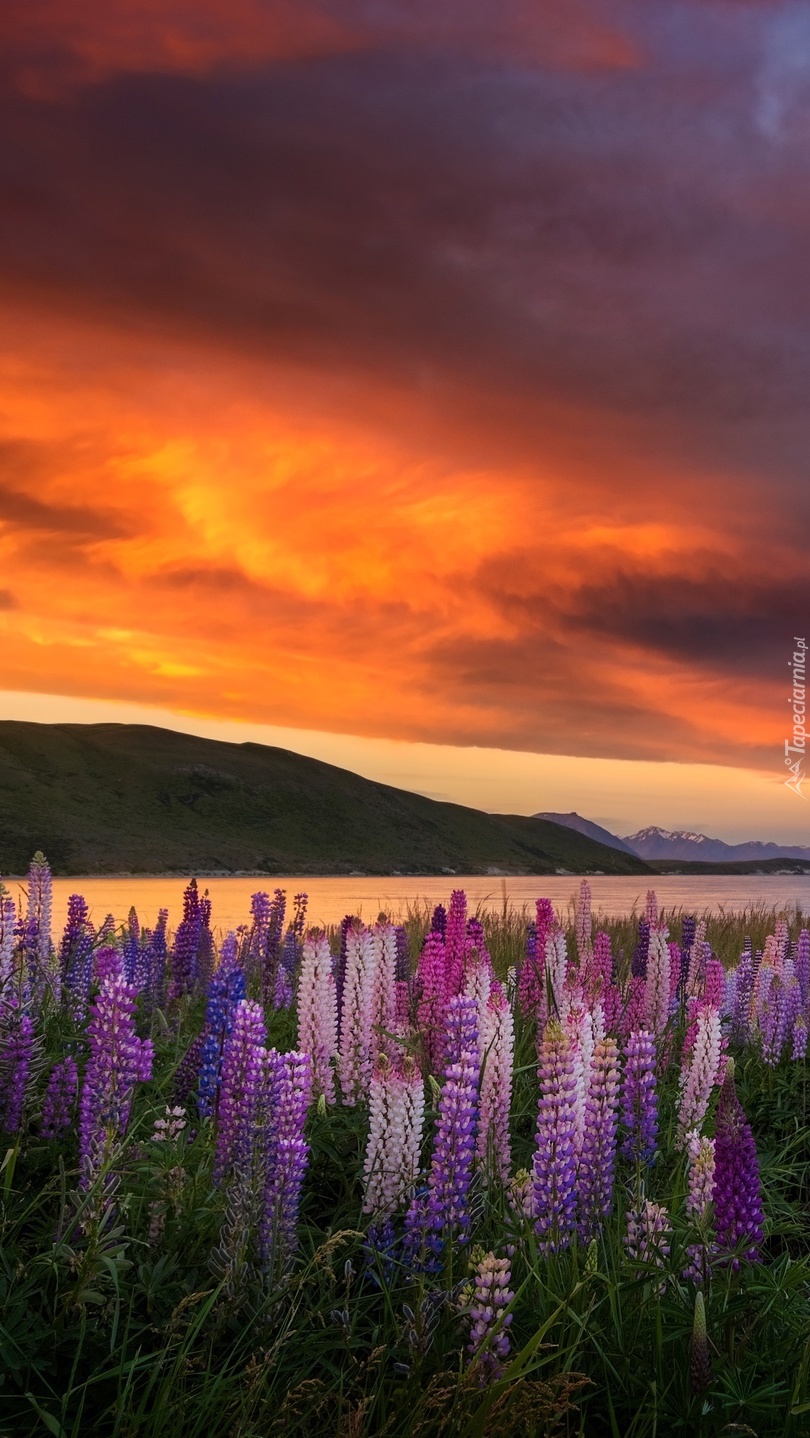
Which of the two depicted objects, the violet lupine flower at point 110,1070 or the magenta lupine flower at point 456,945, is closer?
the violet lupine flower at point 110,1070

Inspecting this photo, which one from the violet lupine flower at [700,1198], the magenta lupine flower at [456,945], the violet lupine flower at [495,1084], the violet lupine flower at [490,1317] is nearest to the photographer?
the violet lupine flower at [490,1317]

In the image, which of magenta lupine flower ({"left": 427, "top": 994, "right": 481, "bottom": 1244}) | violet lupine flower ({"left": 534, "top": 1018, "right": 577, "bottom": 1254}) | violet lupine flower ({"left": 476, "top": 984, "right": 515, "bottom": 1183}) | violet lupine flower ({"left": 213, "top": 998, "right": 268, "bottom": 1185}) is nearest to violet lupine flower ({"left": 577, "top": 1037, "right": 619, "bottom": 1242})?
violet lupine flower ({"left": 534, "top": 1018, "right": 577, "bottom": 1254})

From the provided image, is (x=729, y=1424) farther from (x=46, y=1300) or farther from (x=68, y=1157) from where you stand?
(x=68, y=1157)

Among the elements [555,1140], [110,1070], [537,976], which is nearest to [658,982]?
[537,976]

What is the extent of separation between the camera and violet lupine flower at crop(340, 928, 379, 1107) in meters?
6.52

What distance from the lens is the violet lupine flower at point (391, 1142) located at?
436 cm

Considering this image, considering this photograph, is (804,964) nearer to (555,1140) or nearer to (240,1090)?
(555,1140)

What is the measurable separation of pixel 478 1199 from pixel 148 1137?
188cm

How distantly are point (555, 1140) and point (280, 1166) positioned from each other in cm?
107

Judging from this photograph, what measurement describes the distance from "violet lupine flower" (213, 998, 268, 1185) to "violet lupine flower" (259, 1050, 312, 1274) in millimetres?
62

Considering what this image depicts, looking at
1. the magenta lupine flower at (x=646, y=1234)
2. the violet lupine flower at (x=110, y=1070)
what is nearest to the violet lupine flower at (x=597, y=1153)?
the magenta lupine flower at (x=646, y=1234)

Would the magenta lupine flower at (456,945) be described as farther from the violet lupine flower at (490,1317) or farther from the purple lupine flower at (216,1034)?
the violet lupine flower at (490,1317)

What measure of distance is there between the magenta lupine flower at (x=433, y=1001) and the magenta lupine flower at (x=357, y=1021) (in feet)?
1.07

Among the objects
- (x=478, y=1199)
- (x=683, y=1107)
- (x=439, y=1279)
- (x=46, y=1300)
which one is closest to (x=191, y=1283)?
(x=46, y=1300)
